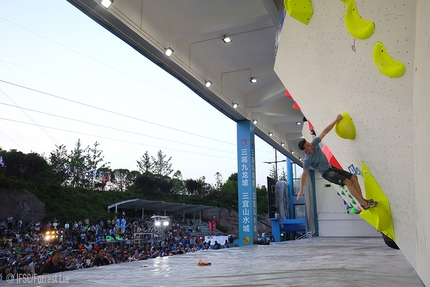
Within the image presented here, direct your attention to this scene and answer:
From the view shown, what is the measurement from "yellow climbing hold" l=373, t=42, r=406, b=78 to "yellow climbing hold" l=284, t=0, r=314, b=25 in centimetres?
62

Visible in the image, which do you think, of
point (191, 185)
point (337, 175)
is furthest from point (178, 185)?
point (337, 175)

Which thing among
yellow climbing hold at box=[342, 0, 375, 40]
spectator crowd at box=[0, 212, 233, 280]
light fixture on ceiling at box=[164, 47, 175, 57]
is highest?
light fixture on ceiling at box=[164, 47, 175, 57]

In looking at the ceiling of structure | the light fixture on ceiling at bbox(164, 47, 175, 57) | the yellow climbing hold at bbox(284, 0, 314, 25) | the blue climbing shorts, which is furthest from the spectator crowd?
the yellow climbing hold at bbox(284, 0, 314, 25)

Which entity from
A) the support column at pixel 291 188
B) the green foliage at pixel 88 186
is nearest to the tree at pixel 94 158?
the green foliage at pixel 88 186

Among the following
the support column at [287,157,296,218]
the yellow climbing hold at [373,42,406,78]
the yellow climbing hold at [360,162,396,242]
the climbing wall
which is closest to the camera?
the climbing wall

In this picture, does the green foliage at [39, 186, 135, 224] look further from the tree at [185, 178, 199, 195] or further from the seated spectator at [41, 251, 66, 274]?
the seated spectator at [41, 251, 66, 274]

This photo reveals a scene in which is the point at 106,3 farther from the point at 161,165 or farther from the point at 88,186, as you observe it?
the point at 161,165

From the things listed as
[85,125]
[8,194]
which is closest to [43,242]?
[8,194]

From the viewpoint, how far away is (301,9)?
7.41 ft

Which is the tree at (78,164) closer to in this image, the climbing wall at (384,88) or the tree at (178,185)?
the tree at (178,185)

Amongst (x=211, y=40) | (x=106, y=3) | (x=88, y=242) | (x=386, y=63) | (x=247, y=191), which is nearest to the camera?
(x=386, y=63)

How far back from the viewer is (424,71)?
4.64ft

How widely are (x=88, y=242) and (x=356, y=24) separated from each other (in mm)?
16838

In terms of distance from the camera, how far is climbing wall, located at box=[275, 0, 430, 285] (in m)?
1.58
